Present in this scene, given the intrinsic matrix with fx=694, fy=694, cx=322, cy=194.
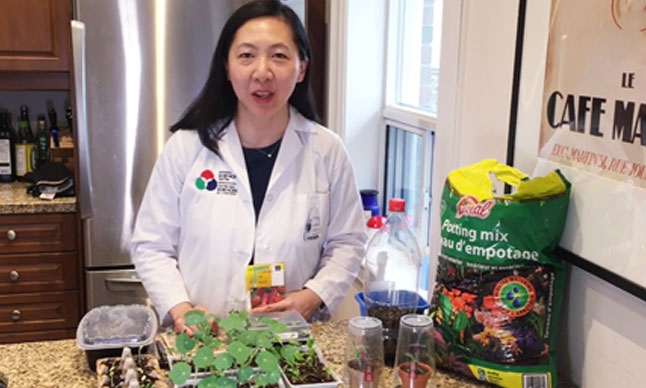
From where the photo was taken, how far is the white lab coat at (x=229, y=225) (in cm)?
171

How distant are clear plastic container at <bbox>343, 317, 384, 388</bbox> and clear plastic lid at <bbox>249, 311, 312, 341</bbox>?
147 millimetres

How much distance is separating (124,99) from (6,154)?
79 cm

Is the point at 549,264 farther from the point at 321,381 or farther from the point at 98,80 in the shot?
the point at 98,80

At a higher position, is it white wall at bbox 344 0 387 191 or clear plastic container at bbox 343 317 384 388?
white wall at bbox 344 0 387 191

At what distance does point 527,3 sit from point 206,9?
66.2 inches

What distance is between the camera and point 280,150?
1.76 m

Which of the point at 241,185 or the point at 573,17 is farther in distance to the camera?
the point at 241,185

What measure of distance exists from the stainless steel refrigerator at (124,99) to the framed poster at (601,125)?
1792 millimetres

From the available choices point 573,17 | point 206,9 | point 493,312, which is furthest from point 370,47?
point 493,312

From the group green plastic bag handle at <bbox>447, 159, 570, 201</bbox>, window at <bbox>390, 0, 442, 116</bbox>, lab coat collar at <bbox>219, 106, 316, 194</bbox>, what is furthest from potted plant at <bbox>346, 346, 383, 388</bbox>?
window at <bbox>390, 0, 442, 116</bbox>

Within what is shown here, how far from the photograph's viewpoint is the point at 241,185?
5.62 feet

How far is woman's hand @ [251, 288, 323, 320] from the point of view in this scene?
5.29 feet

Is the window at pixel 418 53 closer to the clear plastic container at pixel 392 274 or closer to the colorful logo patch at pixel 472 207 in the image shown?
the clear plastic container at pixel 392 274

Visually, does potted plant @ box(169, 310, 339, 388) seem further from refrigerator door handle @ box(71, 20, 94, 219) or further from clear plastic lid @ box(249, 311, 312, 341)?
refrigerator door handle @ box(71, 20, 94, 219)
